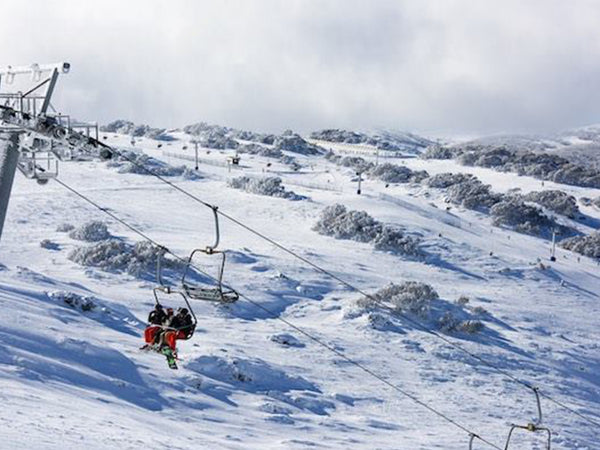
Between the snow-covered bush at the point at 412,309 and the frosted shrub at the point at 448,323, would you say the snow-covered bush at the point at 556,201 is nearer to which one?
the snow-covered bush at the point at 412,309

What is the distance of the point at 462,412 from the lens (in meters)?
27.3

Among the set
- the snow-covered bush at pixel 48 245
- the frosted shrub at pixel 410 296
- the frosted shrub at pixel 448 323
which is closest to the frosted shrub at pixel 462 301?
the frosted shrub at pixel 410 296

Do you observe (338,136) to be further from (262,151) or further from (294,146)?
(262,151)

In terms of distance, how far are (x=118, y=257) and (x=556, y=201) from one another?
38589 millimetres

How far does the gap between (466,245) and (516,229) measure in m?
9.62

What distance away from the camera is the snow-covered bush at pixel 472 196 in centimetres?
6000

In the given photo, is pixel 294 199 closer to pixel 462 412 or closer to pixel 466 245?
pixel 466 245

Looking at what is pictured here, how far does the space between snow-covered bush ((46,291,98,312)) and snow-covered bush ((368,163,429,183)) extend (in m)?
42.7

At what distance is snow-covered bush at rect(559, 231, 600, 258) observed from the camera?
52.0m

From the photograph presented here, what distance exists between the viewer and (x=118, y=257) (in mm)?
36438

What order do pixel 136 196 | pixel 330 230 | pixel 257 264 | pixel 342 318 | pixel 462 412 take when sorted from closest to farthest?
pixel 462 412
pixel 342 318
pixel 257 264
pixel 330 230
pixel 136 196

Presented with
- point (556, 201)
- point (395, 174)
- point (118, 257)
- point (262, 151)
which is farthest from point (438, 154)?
point (118, 257)

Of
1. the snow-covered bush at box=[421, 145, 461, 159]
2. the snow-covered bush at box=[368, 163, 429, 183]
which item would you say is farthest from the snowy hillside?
the snow-covered bush at box=[421, 145, 461, 159]

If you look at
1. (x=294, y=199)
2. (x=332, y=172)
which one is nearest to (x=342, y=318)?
(x=294, y=199)
